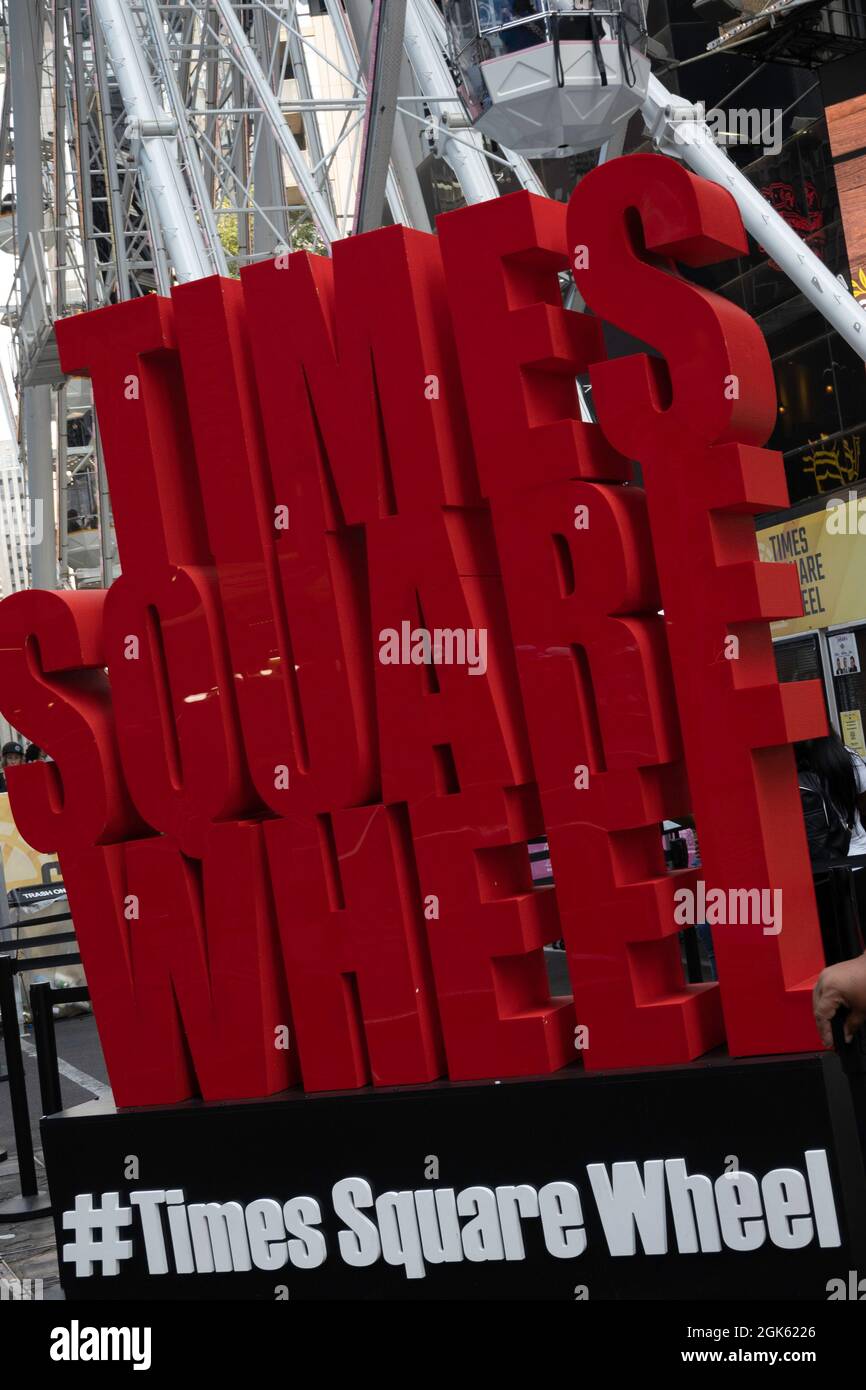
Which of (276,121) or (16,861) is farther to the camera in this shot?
(16,861)

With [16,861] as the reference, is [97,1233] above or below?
below

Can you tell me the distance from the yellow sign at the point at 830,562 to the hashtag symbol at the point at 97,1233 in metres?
12.0

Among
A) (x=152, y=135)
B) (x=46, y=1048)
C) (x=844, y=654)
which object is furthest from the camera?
(x=844, y=654)

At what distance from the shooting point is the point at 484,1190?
4.86 meters

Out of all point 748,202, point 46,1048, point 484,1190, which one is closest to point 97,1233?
point 484,1190

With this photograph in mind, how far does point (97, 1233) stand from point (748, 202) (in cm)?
757

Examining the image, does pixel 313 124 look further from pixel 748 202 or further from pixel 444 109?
pixel 748 202

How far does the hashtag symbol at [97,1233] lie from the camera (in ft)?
17.8

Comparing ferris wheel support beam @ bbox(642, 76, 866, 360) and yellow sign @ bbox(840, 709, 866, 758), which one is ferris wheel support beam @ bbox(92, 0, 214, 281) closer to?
ferris wheel support beam @ bbox(642, 76, 866, 360)

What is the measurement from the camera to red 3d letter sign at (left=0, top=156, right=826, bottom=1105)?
15.3ft

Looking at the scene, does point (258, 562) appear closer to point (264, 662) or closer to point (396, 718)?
point (264, 662)

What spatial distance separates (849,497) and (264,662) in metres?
13.1

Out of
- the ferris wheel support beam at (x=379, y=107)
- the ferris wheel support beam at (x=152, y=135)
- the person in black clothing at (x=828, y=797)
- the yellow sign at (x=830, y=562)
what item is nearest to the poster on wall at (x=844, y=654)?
the yellow sign at (x=830, y=562)

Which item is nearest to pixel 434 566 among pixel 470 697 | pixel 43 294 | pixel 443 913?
pixel 470 697
